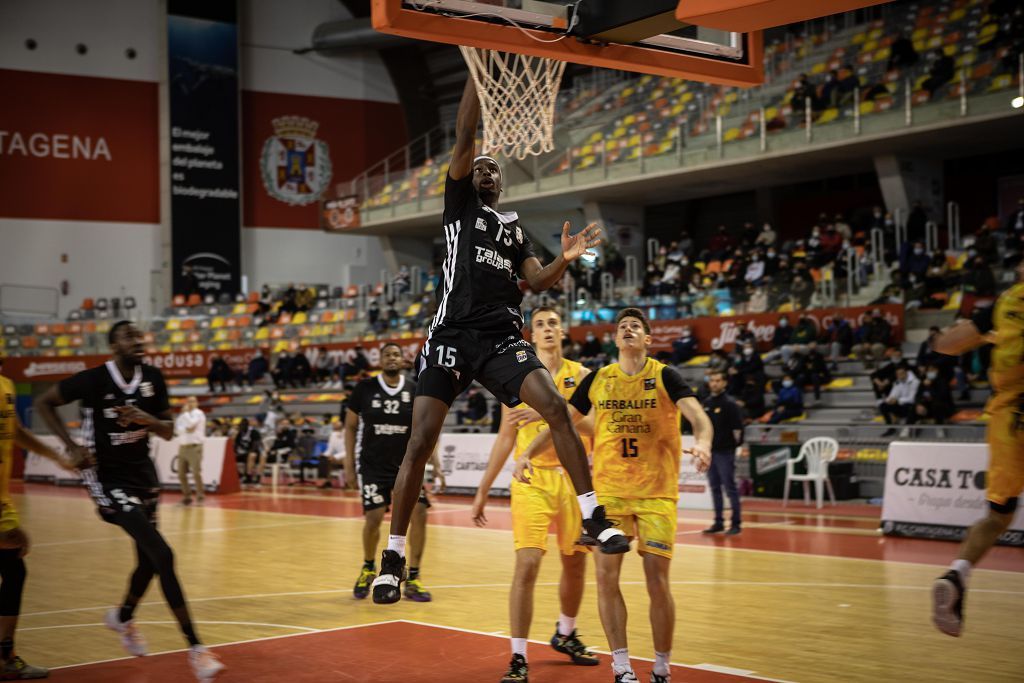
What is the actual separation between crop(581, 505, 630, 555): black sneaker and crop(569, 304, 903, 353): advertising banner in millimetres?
17638

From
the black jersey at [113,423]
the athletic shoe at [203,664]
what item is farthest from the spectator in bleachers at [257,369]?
the athletic shoe at [203,664]

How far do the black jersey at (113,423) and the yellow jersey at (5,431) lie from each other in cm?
38

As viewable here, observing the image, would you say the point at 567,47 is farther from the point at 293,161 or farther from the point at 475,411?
the point at 293,161

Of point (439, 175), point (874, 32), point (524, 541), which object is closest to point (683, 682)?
point (524, 541)

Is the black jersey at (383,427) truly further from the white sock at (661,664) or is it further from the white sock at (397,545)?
the white sock at (397,545)

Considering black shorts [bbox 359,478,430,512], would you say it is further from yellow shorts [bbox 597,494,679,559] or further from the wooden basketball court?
yellow shorts [bbox 597,494,679,559]

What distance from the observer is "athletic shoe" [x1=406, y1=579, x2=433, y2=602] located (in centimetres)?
966

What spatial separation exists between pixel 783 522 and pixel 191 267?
3103cm

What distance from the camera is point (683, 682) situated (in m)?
6.51

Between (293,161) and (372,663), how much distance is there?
1546 inches

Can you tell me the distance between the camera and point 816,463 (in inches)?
Result: 695

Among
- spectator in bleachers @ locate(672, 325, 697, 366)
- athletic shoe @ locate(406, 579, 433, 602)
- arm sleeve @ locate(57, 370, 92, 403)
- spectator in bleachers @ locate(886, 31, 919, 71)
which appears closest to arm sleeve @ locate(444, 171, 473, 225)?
arm sleeve @ locate(57, 370, 92, 403)

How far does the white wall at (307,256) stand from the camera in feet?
143

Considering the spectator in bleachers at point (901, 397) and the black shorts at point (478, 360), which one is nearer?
the black shorts at point (478, 360)
